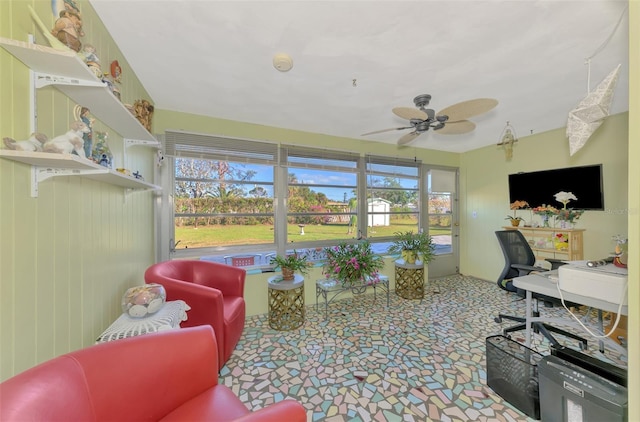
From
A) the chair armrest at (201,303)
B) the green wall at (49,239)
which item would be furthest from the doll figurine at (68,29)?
the chair armrest at (201,303)

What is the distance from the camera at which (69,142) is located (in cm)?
100

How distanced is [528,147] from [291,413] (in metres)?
4.82

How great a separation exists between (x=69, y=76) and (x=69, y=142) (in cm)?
32

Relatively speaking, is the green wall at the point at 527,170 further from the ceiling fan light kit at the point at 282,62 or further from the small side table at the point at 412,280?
the ceiling fan light kit at the point at 282,62

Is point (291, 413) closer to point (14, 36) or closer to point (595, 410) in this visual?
point (595, 410)

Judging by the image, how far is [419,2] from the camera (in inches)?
53.8

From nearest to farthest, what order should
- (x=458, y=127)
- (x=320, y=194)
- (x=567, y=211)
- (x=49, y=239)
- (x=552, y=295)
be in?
1. (x=49, y=239)
2. (x=552, y=295)
3. (x=458, y=127)
4. (x=567, y=211)
5. (x=320, y=194)

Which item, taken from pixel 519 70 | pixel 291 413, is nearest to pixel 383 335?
pixel 291 413

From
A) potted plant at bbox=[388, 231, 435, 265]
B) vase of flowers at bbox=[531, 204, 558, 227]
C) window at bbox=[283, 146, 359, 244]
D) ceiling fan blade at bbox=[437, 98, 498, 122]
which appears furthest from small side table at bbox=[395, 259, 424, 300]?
ceiling fan blade at bbox=[437, 98, 498, 122]

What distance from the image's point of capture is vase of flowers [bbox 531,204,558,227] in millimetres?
3354

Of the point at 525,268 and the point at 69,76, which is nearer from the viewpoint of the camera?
the point at 69,76

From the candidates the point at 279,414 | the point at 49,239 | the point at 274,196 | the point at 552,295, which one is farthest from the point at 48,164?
the point at 552,295

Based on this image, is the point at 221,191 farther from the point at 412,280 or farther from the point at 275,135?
the point at 412,280

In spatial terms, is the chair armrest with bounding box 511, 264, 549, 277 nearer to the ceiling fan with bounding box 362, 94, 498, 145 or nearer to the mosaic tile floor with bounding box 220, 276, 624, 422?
the mosaic tile floor with bounding box 220, 276, 624, 422
